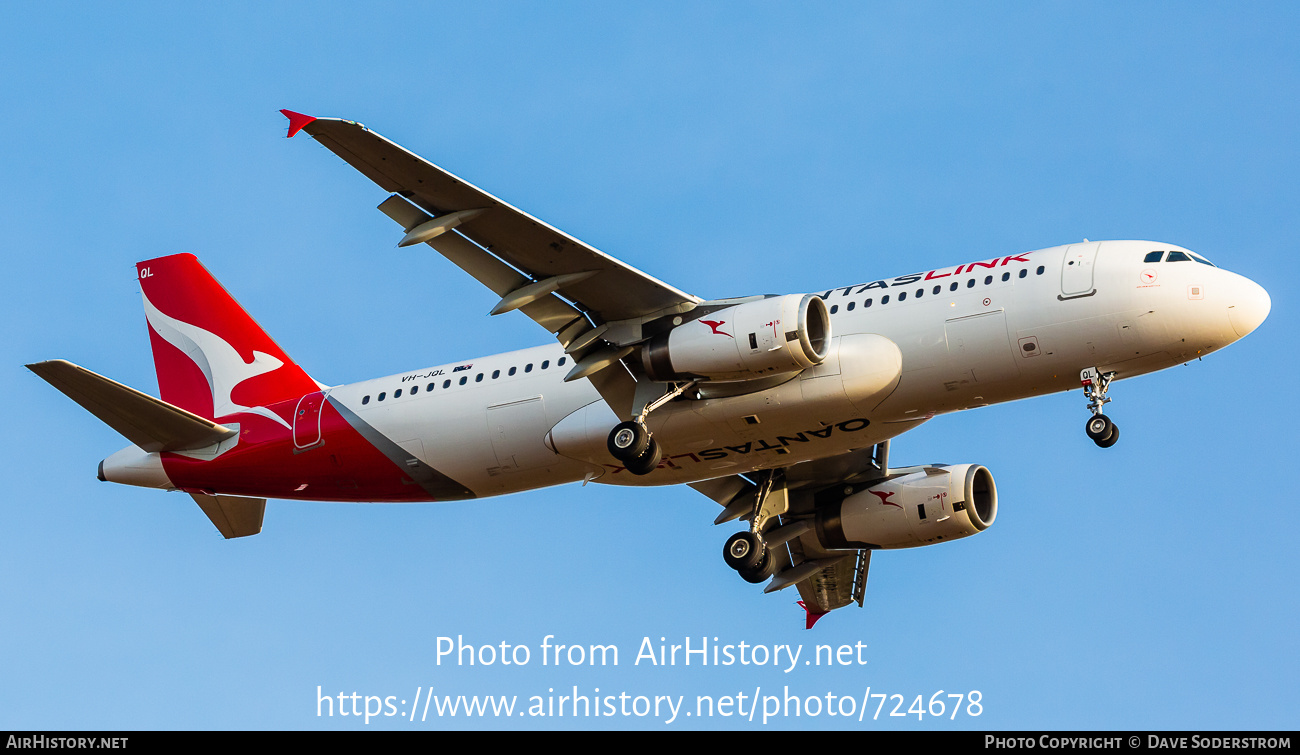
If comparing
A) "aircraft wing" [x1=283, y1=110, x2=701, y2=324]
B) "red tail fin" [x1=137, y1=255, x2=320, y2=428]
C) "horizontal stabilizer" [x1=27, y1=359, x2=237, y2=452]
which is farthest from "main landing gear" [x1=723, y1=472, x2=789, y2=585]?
"horizontal stabilizer" [x1=27, y1=359, x2=237, y2=452]

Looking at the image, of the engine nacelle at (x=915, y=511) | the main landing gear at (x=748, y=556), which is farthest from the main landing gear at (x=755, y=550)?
the engine nacelle at (x=915, y=511)

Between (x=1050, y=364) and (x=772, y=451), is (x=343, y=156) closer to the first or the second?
(x=772, y=451)

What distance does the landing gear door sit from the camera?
1126 inches

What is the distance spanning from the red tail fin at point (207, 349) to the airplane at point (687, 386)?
0.40ft

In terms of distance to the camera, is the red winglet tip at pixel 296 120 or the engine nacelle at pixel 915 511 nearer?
the red winglet tip at pixel 296 120

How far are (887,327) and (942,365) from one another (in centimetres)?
136

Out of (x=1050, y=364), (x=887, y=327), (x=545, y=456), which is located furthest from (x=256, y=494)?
(x=1050, y=364)

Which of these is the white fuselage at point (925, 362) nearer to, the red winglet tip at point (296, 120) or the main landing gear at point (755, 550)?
the main landing gear at point (755, 550)

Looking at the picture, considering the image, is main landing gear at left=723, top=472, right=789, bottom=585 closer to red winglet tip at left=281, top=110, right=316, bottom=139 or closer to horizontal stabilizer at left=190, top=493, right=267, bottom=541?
horizontal stabilizer at left=190, top=493, right=267, bottom=541

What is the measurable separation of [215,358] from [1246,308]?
79.0 ft

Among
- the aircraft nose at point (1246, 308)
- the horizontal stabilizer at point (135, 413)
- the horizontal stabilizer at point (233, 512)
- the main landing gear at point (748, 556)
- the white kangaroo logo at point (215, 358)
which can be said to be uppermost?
the white kangaroo logo at point (215, 358)

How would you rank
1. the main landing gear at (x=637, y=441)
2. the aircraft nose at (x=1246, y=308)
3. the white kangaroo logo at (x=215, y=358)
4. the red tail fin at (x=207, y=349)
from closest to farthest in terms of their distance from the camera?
the aircraft nose at (x=1246, y=308) → the main landing gear at (x=637, y=441) → the red tail fin at (x=207, y=349) → the white kangaroo logo at (x=215, y=358)

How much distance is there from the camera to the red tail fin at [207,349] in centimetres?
3616

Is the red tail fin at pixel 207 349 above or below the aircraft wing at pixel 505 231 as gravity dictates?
above
